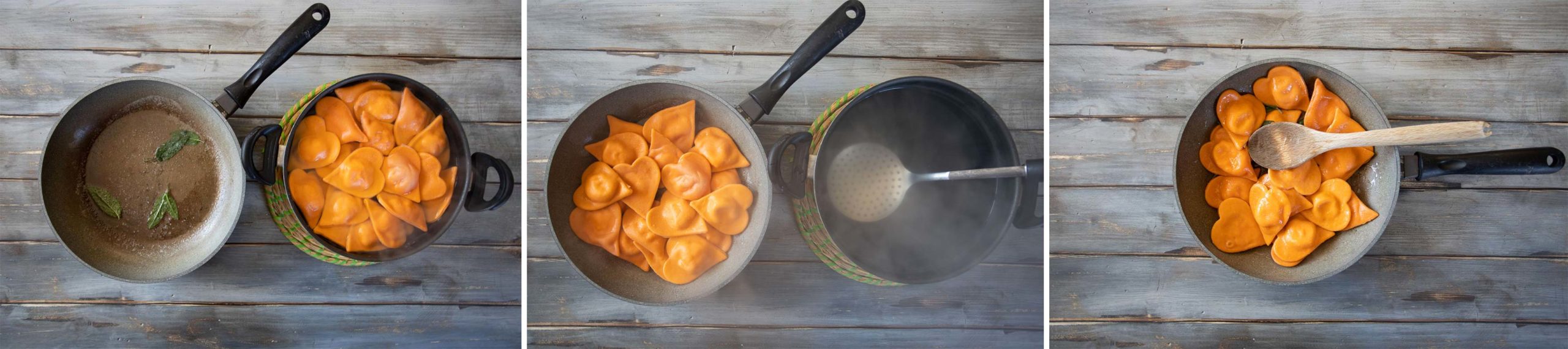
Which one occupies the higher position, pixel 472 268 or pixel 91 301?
pixel 472 268

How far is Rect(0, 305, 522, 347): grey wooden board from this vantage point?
2.67 feet

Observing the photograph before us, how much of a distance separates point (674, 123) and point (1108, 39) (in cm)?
41

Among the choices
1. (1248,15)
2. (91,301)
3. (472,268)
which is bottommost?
(91,301)

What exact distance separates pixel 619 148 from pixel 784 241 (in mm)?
169

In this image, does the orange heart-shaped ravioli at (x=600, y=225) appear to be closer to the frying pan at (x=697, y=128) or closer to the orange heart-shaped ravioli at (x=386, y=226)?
the frying pan at (x=697, y=128)

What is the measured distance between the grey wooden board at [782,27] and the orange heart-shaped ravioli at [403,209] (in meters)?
0.23

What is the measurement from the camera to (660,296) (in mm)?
626

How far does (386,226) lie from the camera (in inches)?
27.9

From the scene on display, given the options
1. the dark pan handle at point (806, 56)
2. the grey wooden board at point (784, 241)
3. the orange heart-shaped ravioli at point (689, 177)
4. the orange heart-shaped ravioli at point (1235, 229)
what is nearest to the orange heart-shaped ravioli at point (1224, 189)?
the orange heart-shaped ravioli at point (1235, 229)

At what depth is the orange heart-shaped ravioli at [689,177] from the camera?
59cm

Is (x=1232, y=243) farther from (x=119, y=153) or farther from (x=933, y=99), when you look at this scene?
(x=119, y=153)

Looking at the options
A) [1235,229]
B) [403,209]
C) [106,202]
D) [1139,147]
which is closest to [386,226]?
[403,209]

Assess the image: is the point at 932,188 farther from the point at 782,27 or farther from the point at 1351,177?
the point at 1351,177

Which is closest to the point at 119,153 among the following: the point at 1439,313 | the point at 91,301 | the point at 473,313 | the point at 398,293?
the point at 91,301
